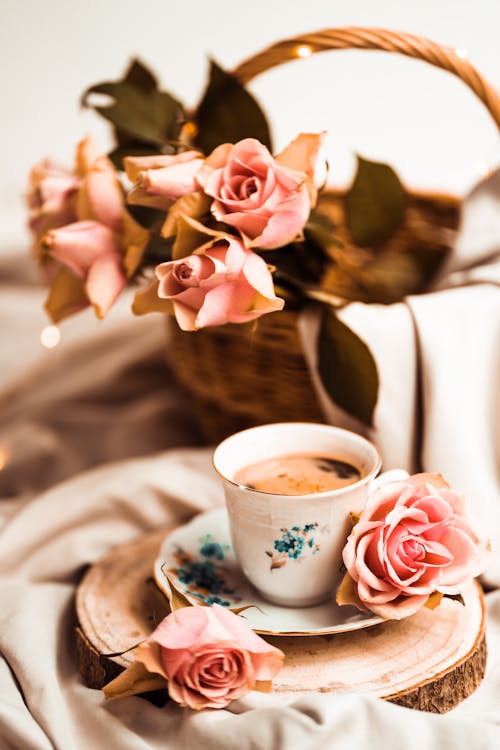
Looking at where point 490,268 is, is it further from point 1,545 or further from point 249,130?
point 1,545

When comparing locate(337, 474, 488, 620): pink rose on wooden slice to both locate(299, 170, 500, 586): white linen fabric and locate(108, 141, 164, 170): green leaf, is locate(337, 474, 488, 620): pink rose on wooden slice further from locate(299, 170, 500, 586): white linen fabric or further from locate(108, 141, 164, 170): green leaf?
locate(108, 141, 164, 170): green leaf

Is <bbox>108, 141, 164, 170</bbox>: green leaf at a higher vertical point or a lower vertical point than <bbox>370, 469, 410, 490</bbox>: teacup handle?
higher

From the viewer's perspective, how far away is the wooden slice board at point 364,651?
24.5 inches

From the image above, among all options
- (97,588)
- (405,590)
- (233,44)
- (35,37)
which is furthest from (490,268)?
(35,37)

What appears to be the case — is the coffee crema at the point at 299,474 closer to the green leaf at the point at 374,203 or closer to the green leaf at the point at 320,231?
the green leaf at the point at 320,231

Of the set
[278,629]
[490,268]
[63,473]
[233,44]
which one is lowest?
[63,473]

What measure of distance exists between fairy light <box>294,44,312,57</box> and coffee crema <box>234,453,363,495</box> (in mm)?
413

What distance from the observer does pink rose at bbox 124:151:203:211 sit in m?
0.70

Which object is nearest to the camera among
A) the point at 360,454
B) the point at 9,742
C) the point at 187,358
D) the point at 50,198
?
the point at 9,742

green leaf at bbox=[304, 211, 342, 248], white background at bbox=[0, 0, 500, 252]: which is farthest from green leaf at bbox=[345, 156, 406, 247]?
white background at bbox=[0, 0, 500, 252]

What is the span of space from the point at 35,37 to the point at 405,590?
1.64 metres

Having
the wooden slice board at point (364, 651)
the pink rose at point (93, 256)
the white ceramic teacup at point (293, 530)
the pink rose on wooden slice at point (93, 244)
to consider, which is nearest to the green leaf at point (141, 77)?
the pink rose on wooden slice at point (93, 244)

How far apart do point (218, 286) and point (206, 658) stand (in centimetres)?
28

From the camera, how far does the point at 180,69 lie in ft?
6.09
